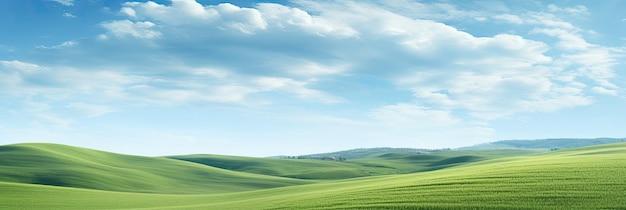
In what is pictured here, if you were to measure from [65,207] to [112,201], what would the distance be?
12.3 feet

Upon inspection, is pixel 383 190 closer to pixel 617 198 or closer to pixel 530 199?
pixel 530 199

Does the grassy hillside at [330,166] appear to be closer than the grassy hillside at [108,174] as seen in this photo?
No

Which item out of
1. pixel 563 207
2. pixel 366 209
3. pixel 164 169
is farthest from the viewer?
pixel 164 169

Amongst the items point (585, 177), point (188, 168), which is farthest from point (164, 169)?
point (585, 177)

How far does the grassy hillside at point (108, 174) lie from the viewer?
5150cm

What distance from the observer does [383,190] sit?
17.9 m

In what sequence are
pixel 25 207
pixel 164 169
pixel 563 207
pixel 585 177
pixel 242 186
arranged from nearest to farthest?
pixel 563 207 < pixel 585 177 < pixel 25 207 < pixel 242 186 < pixel 164 169

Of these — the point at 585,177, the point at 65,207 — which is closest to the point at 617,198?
the point at 585,177

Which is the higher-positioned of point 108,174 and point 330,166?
point 330,166

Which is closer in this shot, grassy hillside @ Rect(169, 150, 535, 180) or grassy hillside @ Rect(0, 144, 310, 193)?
grassy hillside @ Rect(0, 144, 310, 193)

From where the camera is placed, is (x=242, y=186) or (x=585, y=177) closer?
(x=585, y=177)

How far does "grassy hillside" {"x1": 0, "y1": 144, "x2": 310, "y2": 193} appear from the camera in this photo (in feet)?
169

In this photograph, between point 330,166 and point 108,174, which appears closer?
point 108,174

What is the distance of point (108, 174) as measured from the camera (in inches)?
2201
